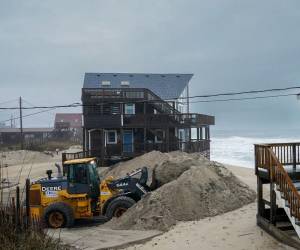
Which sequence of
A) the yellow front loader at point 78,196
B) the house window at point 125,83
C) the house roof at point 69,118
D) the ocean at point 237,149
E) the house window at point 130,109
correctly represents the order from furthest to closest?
the house roof at point 69,118 → the ocean at point 237,149 → the house window at point 125,83 → the house window at point 130,109 → the yellow front loader at point 78,196

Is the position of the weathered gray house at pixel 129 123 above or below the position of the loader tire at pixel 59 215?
above

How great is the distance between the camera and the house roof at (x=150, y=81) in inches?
1918

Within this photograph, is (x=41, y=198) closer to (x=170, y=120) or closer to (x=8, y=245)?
(x=8, y=245)

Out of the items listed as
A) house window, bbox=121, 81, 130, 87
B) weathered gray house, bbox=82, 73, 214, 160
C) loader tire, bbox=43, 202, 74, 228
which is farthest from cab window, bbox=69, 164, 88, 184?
house window, bbox=121, 81, 130, 87

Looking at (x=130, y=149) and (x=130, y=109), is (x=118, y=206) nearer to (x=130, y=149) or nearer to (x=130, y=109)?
(x=130, y=149)

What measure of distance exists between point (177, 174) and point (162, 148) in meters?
15.6

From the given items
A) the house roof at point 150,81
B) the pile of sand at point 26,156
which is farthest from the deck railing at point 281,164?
the pile of sand at point 26,156

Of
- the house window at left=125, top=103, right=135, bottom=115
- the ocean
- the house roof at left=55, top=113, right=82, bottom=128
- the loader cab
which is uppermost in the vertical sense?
the house roof at left=55, top=113, right=82, bottom=128

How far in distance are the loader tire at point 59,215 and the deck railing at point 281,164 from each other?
7740mm

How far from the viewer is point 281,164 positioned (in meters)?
13.4

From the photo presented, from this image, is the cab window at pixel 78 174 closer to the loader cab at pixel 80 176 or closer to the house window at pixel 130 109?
the loader cab at pixel 80 176

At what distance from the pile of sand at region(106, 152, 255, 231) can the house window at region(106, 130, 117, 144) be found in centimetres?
1760

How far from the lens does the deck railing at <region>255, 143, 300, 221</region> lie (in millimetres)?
11719

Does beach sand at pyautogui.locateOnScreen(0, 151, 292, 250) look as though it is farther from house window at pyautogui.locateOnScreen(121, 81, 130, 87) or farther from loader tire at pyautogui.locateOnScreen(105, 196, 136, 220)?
house window at pyautogui.locateOnScreen(121, 81, 130, 87)
